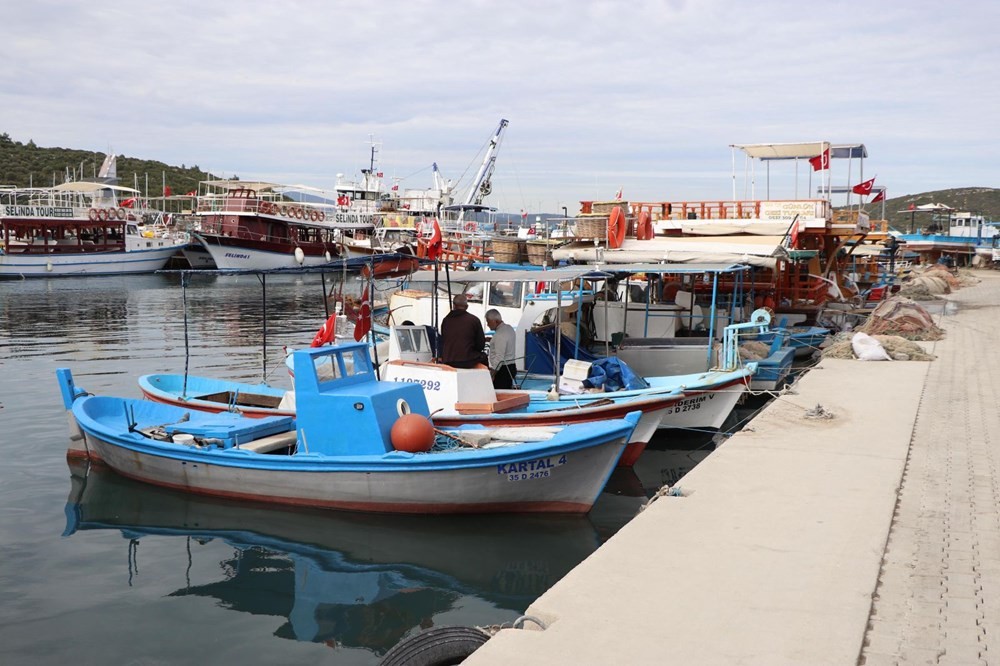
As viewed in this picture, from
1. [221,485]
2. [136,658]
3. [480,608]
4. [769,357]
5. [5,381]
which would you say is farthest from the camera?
[5,381]

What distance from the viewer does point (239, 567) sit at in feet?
31.3

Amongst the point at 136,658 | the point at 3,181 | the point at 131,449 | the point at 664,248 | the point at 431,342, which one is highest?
the point at 3,181

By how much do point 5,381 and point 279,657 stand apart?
625 inches

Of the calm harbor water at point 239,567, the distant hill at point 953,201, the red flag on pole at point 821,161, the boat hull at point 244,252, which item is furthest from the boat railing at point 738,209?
the distant hill at point 953,201

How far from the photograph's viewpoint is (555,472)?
10172 millimetres

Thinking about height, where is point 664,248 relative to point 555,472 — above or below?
above

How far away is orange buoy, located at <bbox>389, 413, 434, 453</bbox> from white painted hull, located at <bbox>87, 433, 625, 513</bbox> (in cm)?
29

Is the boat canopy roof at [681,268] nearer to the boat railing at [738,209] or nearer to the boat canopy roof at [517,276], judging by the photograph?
the boat canopy roof at [517,276]

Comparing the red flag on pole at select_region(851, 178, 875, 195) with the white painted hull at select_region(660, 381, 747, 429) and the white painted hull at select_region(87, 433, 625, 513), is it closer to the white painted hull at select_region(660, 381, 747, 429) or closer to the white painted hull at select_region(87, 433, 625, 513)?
the white painted hull at select_region(660, 381, 747, 429)

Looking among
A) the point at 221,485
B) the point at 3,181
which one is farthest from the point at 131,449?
the point at 3,181

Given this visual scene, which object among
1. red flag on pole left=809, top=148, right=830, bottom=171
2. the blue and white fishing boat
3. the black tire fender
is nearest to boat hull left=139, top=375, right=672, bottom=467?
the blue and white fishing boat

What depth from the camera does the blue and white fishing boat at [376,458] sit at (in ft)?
32.7

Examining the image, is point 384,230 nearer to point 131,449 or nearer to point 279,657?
point 131,449

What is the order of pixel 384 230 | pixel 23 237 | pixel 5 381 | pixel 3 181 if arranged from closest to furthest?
1. pixel 5 381
2. pixel 23 237
3. pixel 384 230
4. pixel 3 181
